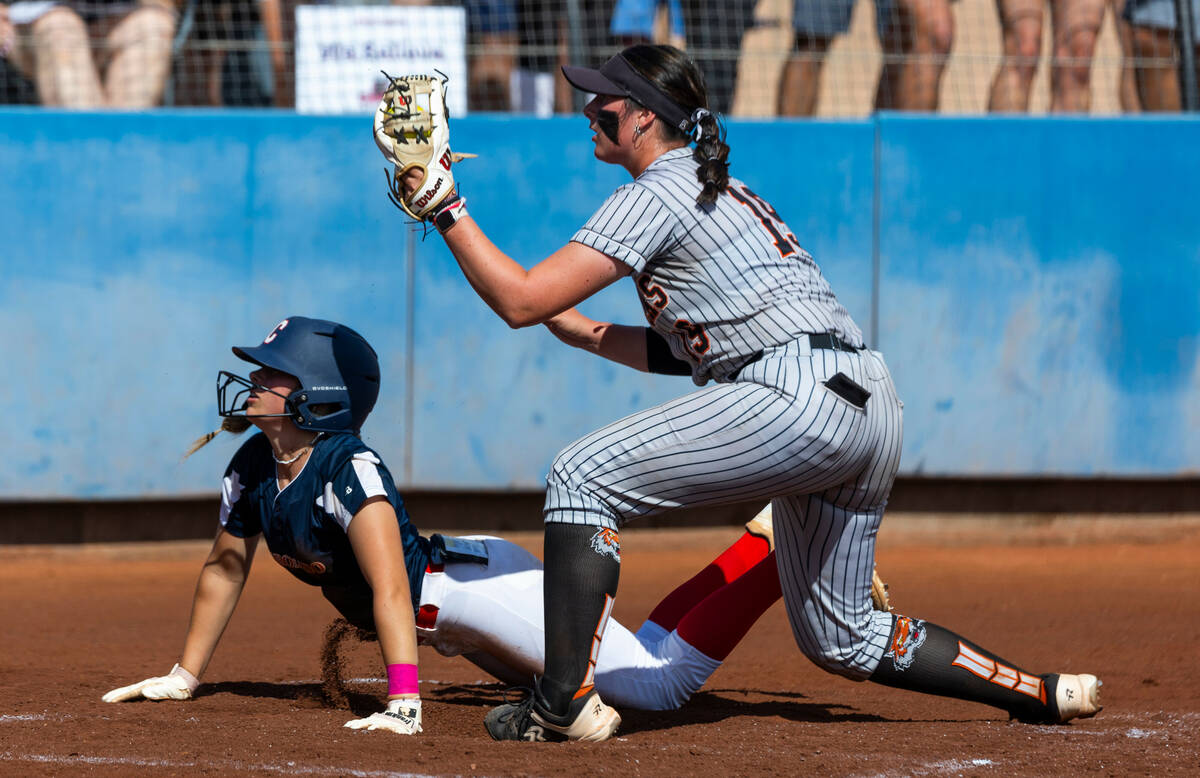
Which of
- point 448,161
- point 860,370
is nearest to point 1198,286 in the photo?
point 860,370

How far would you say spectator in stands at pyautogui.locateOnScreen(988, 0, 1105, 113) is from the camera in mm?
7145

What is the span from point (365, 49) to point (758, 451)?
4.45 metres

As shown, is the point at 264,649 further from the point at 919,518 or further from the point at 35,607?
the point at 919,518

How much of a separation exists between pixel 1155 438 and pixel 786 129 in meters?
2.39

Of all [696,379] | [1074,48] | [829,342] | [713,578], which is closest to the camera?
[829,342]

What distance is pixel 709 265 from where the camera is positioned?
10.0 ft

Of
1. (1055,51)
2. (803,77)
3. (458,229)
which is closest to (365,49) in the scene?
(803,77)

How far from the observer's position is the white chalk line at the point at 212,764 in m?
2.79

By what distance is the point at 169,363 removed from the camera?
20.8ft

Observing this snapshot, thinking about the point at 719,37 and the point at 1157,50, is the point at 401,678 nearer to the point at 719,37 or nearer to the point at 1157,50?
the point at 719,37

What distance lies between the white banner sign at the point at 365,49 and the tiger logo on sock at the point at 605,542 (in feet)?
13.5

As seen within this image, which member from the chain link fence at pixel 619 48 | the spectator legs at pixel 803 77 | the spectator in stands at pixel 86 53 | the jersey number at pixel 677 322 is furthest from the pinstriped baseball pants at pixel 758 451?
the spectator in stands at pixel 86 53

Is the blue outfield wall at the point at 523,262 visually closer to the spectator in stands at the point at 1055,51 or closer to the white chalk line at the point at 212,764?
the spectator in stands at the point at 1055,51

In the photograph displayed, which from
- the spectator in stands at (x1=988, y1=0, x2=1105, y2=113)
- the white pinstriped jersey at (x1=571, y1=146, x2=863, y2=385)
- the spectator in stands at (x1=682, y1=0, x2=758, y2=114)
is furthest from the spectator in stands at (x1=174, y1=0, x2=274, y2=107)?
the white pinstriped jersey at (x1=571, y1=146, x2=863, y2=385)
